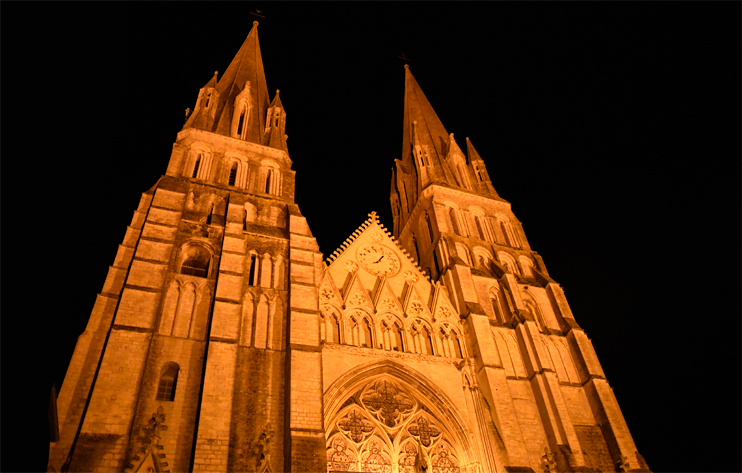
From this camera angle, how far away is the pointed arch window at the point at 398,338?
17.6 meters

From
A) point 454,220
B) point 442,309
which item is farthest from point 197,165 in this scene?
point 454,220

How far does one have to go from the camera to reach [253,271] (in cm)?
1750

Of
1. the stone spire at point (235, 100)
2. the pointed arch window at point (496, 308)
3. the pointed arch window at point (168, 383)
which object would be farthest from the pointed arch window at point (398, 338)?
the stone spire at point (235, 100)

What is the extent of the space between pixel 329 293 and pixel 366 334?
74.4 inches

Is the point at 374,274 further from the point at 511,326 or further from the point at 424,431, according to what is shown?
the point at 424,431

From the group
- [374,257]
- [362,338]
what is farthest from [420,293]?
[362,338]

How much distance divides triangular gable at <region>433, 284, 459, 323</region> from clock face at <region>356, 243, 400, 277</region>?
2078 mm

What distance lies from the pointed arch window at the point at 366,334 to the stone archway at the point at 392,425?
2.71 feet

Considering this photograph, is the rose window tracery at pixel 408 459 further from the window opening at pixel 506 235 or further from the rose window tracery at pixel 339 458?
the window opening at pixel 506 235

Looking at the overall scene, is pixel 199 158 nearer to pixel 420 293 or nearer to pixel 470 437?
pixel 420 293

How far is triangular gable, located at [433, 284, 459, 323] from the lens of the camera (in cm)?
1905

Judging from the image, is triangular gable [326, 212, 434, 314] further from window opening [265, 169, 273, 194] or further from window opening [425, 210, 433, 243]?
window opening [265, 169, 273, 194]

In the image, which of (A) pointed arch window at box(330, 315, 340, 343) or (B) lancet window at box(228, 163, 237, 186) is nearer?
(A) pointed arch window at box(330, 315, 340, 343)

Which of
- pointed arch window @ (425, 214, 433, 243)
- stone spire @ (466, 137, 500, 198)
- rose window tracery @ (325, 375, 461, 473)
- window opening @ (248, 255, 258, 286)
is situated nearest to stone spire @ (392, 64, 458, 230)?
stone spire @ (466, 137, 500, 198)
